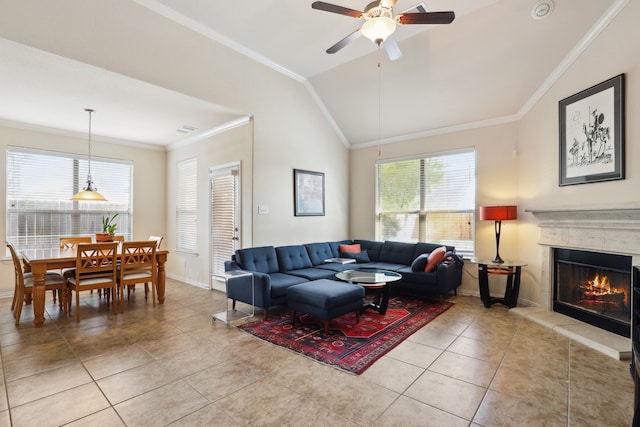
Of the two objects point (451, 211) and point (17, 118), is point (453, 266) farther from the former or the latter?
point (17, 118)

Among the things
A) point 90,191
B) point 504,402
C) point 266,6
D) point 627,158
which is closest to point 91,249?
point 90,191

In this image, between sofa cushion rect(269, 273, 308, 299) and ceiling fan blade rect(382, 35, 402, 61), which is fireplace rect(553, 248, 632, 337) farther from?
sofa cushion rect(269, 273, 308, 299)

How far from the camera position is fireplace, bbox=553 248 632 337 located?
3227 mm

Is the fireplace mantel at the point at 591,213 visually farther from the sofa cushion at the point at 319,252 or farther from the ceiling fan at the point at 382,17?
the sofa cushion at the point at 319,252

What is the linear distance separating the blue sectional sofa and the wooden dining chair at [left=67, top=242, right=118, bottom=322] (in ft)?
5.01

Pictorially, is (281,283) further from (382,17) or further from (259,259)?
(382,17)

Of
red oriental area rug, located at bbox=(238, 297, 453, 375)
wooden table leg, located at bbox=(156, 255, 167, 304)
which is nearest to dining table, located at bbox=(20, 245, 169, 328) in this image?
wooden table leg, located at bbox=(156, 255, 167, 304)

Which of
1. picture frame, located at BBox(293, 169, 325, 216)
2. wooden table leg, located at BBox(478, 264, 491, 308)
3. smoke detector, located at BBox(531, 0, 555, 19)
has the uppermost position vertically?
smoke detector, located at BBox(531, 0, 555, 19)

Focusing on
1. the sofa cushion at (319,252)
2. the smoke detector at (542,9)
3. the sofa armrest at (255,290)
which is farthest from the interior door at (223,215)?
the smoke detector at (542,9)

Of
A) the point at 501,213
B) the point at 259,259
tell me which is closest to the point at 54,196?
the point at 259,259

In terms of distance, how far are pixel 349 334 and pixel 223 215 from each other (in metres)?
3.01

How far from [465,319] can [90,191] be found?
18.2 feet

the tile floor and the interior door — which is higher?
the interior door

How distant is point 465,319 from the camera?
12.8ft
